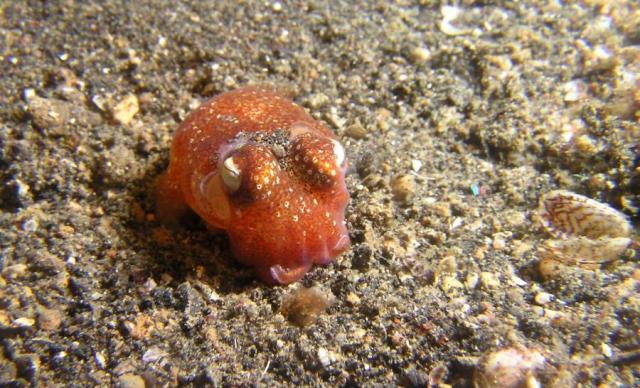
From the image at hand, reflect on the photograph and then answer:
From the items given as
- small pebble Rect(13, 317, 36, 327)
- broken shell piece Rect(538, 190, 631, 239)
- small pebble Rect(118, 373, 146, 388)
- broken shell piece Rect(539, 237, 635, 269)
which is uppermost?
broken shell piece Rect(538, 190, 631, 239)

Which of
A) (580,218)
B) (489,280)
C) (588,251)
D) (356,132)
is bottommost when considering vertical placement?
(489,280)

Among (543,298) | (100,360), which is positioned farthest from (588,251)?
(100,360)

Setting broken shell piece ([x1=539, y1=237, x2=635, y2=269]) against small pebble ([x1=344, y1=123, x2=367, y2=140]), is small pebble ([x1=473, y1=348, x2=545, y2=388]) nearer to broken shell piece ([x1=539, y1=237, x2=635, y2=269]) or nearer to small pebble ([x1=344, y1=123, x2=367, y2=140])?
broken shell piece ([x1=539, y1=237, x2=635, y2=269])

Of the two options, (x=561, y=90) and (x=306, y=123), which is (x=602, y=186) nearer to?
(x=561, y=90)

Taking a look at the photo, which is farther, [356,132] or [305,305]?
[356,132]

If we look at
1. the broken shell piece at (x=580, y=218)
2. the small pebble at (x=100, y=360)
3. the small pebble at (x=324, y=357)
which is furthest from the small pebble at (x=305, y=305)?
the broken shell piece at (x=580, y=218)

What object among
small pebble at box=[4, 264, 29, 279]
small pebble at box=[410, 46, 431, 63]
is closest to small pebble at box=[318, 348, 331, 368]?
small pebble at box=[4, 264, 29, 279]

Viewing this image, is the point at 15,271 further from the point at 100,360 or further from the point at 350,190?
the point at 350,190
